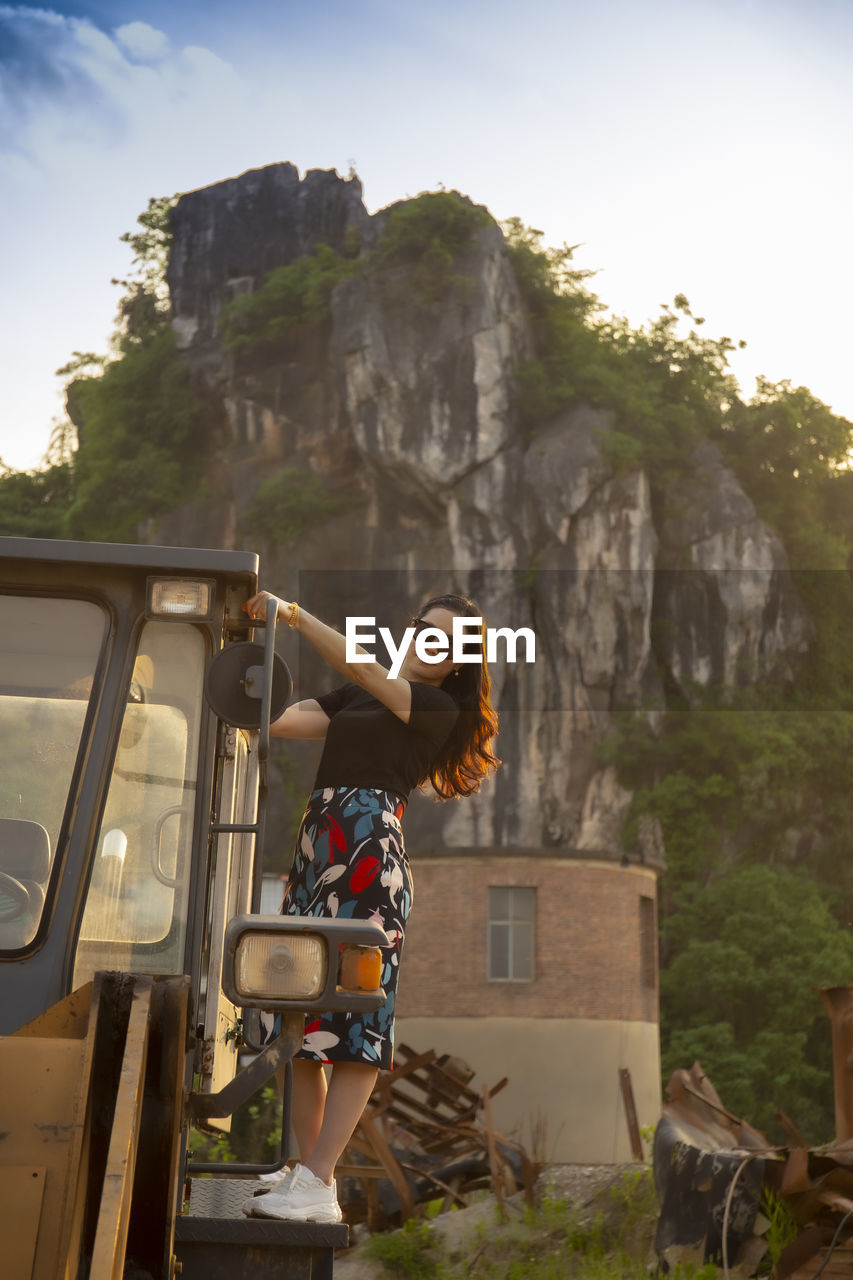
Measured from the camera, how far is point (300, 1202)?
291 cm

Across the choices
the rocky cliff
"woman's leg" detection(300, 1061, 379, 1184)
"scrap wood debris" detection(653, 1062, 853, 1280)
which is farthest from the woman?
the rocky cliff

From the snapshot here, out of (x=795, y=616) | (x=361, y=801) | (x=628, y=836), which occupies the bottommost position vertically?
(x=361, y=801)

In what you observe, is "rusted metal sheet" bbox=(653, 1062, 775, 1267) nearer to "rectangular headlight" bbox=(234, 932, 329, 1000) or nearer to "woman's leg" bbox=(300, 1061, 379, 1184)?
"woman's leg" bbox=(300, 1061, 379, 1184)

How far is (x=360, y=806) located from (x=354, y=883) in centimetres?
19

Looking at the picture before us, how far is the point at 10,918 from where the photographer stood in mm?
3025

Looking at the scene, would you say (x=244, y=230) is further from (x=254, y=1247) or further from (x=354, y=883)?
(x=254, y=1247)

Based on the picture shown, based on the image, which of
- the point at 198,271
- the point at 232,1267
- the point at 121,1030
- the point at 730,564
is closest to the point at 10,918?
the point at 121,1030

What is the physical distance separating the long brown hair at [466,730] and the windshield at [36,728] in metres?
0.93

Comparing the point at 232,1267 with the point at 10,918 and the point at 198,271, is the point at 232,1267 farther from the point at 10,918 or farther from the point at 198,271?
the point at 198,271

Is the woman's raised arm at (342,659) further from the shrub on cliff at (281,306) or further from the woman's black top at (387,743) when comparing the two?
the shrub on cliff at (281,306)

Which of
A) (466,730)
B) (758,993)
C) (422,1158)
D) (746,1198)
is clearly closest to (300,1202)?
(466,730)

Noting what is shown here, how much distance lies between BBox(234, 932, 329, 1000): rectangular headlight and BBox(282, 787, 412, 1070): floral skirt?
0.63 metres

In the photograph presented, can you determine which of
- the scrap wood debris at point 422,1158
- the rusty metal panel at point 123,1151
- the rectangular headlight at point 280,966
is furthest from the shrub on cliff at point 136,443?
the rusty metal panel at point 123,1151

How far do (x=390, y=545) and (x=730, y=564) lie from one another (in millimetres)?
12025
